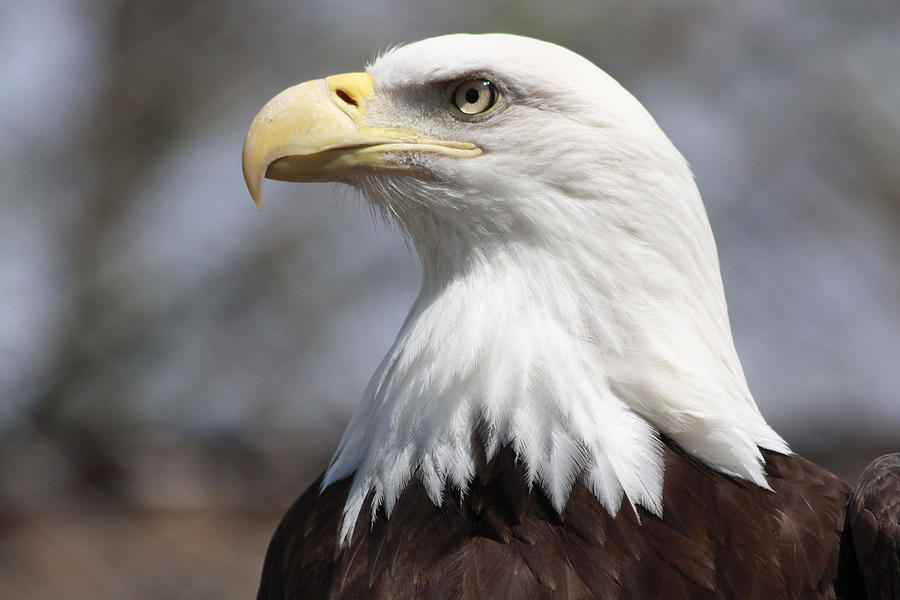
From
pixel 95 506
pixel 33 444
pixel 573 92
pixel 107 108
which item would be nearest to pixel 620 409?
pixel 573 92

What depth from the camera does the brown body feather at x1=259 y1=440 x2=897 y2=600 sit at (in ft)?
5.84

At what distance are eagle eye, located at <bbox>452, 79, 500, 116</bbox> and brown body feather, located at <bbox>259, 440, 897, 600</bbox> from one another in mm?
751

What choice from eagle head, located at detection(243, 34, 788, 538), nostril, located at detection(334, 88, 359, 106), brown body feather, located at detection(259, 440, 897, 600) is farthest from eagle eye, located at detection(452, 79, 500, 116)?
brown body feather, located at detection(259, 440, 897, 600)

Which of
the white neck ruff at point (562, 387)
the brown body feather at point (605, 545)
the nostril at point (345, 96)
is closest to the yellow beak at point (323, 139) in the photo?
the nostril at point (345, 96)

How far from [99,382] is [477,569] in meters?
4.45

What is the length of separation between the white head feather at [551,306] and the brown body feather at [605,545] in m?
0.03

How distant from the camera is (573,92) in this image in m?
2.09

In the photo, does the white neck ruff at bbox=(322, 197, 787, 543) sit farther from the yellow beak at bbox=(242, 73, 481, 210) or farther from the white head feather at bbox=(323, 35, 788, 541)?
the yellow beak at bbox=(242, 73, 481, 210)

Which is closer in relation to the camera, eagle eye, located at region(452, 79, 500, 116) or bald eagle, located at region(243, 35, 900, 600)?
bald eagle, located at region(243, 35, 900, 600)

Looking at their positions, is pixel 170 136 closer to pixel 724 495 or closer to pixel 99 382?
pixel 99 382

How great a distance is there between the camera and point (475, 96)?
2.15 m

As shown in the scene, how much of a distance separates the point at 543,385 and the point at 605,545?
0.32 metres

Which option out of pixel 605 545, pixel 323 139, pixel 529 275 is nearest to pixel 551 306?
pixel 529 275

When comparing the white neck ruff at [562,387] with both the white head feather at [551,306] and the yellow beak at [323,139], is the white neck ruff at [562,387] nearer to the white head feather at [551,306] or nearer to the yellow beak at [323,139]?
the white head feather at [551,306]
